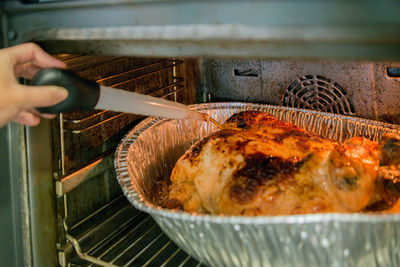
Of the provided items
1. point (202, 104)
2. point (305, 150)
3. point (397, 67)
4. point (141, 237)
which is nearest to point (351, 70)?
point (397, 67)

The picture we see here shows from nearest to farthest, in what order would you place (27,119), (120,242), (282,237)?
1. (282,237)
2. (27,119)
3. (120,242)

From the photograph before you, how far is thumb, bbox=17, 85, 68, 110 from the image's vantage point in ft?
2.70

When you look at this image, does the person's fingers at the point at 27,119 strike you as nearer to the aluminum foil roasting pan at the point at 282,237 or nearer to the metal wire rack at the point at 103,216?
the metal wire rack at the point at 103,216

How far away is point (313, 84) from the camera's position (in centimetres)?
145

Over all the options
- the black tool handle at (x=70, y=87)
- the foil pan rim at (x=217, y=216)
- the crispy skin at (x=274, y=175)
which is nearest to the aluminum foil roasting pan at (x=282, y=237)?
the foil pan rim at (x=217, y=216)

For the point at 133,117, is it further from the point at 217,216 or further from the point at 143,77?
the point at 217,216

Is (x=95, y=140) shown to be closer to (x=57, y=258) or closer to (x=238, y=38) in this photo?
(x=57, y=258)

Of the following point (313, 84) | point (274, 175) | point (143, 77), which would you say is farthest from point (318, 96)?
point (143, 77)

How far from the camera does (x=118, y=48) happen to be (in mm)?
891

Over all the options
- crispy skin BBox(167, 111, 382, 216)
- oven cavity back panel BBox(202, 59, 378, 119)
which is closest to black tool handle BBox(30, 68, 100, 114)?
crispy skin BBox(167, 111, 382, 216)

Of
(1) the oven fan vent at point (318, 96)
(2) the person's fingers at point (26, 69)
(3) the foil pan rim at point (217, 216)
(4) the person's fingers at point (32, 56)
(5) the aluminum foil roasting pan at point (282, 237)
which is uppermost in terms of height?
(4) the person's fingers at point (32, 56)

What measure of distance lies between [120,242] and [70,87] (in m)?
0.62

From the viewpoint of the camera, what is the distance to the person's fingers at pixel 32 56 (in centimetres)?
91

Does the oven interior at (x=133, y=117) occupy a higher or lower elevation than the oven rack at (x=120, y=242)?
higher
